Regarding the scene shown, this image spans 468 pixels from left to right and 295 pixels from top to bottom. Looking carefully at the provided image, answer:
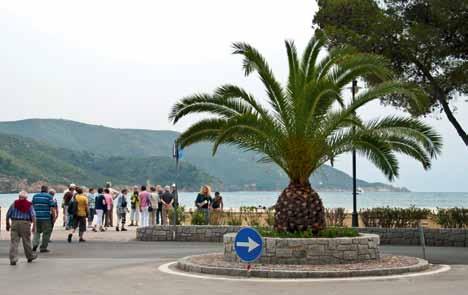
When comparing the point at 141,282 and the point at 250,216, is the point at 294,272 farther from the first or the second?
the point at 250,216

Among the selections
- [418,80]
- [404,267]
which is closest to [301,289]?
[404,267]

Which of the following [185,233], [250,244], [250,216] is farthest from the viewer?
[250,216]

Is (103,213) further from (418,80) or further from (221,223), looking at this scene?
(418,80)

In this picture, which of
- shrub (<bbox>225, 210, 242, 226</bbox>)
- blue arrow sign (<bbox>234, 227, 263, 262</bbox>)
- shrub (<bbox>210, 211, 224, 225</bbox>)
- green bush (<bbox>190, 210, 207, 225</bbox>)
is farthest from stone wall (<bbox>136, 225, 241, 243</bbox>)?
blue arrow sign (<bbox>234, 227, 263, 262</bbox>)

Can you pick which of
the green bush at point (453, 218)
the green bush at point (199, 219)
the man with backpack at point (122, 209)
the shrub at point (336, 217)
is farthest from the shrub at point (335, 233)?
the man with backpack at point (122, 209)

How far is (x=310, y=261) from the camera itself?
49.9 feet

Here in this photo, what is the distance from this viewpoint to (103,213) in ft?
89.0

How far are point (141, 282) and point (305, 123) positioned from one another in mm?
5375

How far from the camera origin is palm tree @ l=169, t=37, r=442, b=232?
53.5 ft

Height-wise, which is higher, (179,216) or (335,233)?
(179,216)

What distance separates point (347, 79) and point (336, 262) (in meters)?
4.16

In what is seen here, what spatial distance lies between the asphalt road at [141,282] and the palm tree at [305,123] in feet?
9.81

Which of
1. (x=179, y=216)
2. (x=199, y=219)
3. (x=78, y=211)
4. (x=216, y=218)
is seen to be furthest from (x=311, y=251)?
(x=179, y=216)

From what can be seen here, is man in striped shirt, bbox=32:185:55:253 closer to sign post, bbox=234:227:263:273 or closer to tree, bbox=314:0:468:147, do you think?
sign post, bbox=234:227:263:273
